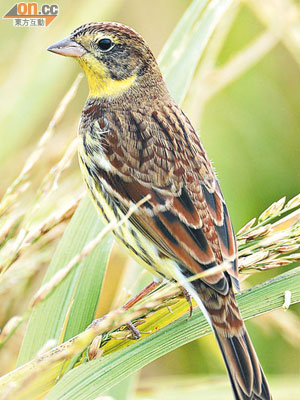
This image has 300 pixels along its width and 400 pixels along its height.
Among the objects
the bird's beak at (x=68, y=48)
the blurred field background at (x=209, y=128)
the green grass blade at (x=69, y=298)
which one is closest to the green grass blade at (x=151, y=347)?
the green grass blade at (x=69, y=298)

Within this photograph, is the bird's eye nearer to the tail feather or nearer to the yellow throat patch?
the yellow throat patch

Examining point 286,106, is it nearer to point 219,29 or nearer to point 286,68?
point 286,68

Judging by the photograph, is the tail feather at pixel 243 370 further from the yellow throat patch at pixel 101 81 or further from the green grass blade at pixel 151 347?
the yellow throat patch at pixel 101 81

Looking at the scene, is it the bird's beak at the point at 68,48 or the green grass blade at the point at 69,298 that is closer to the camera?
the green grass blade at the point at 69,298

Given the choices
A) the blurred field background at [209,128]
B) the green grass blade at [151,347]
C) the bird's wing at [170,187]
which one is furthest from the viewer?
the blurred field background at [209,128]

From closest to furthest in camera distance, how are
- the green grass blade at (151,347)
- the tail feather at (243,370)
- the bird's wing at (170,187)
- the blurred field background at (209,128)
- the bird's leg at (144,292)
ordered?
the green grass blade at (151,347) < the tail feather at (243,370) < the bird's wing at (170,187) < the bird's leg at (144,292) < the blurred field background at (209,128)

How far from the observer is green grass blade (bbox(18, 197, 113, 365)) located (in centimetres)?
160

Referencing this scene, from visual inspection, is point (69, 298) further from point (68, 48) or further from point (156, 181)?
point (68, 48)

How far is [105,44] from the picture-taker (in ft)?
7.04

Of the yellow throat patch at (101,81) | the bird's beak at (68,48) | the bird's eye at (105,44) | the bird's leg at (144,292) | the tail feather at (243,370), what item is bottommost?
the tail feather at (243,370)

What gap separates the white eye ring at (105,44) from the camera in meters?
2.14

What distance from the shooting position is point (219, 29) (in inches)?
99.1

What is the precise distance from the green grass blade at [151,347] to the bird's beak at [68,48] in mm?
969

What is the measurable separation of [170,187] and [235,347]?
0.52 metres
